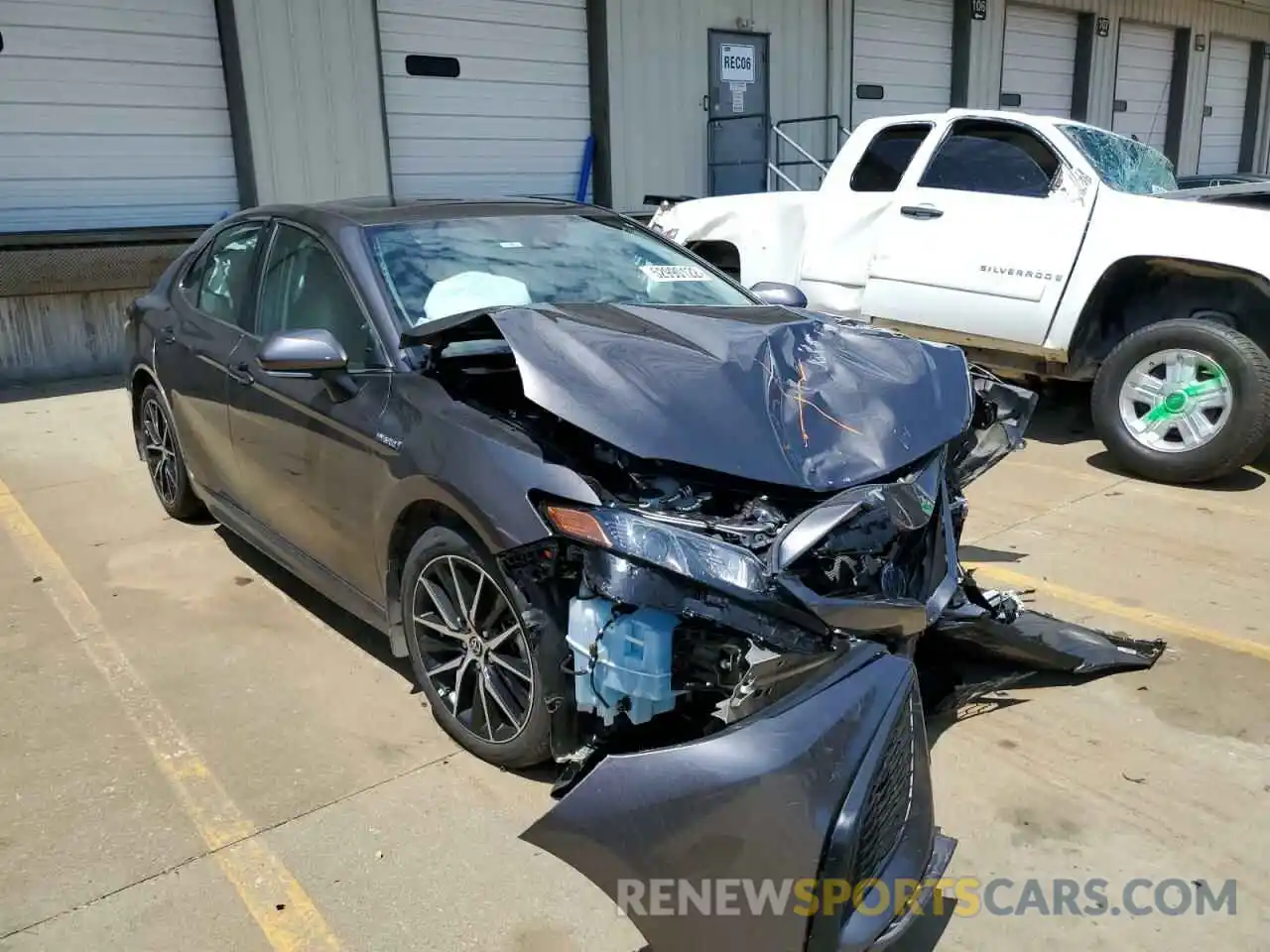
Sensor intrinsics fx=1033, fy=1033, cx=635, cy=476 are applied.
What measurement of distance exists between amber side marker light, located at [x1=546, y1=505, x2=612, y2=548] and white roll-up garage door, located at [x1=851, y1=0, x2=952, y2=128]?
551 inches

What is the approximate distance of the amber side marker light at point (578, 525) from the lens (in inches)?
102

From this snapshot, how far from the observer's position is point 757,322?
357 centimetres

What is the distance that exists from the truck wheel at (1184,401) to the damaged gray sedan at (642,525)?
233cm

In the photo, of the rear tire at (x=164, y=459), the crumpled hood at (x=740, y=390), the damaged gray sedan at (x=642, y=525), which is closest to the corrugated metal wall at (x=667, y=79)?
the rear tire at (x=164, y=459)

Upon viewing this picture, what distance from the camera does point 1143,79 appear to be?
65.8ft

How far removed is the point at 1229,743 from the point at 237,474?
375 cm

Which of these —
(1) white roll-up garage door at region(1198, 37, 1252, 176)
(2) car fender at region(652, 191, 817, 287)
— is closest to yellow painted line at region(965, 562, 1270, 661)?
(2) car fender at region(652, 191, 817, 287)

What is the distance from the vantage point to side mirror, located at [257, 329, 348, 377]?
10.9 feet

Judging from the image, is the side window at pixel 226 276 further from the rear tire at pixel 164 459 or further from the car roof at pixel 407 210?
the rear tire at pixel 164 459

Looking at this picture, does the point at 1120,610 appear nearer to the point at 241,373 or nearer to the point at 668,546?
the point at 668,546

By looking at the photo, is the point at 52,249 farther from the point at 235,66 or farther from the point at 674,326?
the point at 674,326

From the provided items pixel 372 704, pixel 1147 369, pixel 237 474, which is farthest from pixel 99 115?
pixel 1147 369

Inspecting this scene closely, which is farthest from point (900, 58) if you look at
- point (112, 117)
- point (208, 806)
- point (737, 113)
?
point (208, 806)

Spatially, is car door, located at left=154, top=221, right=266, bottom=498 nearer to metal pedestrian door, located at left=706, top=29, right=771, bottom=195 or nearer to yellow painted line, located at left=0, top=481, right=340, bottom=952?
yellow painted line, located at left=0, top=481, right=340, bottom=952
